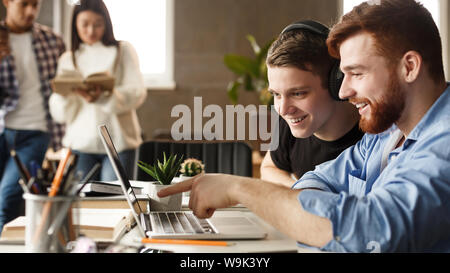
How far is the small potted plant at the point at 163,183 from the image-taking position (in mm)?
1031

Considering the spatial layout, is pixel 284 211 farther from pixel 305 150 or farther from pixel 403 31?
pixel 305 150

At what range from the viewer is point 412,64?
808mm

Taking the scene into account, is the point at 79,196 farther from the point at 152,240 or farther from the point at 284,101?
the point at 284,101

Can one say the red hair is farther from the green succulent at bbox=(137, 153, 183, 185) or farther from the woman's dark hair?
the woman's dark hair

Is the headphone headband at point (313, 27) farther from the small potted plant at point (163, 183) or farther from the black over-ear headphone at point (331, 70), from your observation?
the small potted plant at point (163, 183)

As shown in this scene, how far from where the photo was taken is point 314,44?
1.27 m

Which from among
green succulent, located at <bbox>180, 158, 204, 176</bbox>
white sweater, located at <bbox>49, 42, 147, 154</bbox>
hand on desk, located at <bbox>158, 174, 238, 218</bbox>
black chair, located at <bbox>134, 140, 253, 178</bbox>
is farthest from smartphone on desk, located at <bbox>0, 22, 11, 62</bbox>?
hand on desk, located at <bbox>158, 174, 238, 218</bbox>

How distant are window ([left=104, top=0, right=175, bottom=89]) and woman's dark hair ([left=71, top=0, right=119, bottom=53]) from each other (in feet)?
4.31

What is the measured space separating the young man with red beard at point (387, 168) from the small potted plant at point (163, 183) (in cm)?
6

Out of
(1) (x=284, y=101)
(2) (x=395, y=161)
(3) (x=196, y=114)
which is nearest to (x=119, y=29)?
(3) (x=196, y=114)

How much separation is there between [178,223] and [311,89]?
23.4 inches

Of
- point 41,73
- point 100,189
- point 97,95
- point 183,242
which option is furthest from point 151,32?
point 183,242

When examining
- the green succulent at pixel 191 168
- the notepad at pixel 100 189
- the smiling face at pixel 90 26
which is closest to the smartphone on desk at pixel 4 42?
the smiling face at pixel 90 26

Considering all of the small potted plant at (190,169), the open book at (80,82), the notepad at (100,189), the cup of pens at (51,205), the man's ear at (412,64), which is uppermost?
the man's ear at (412,64)
